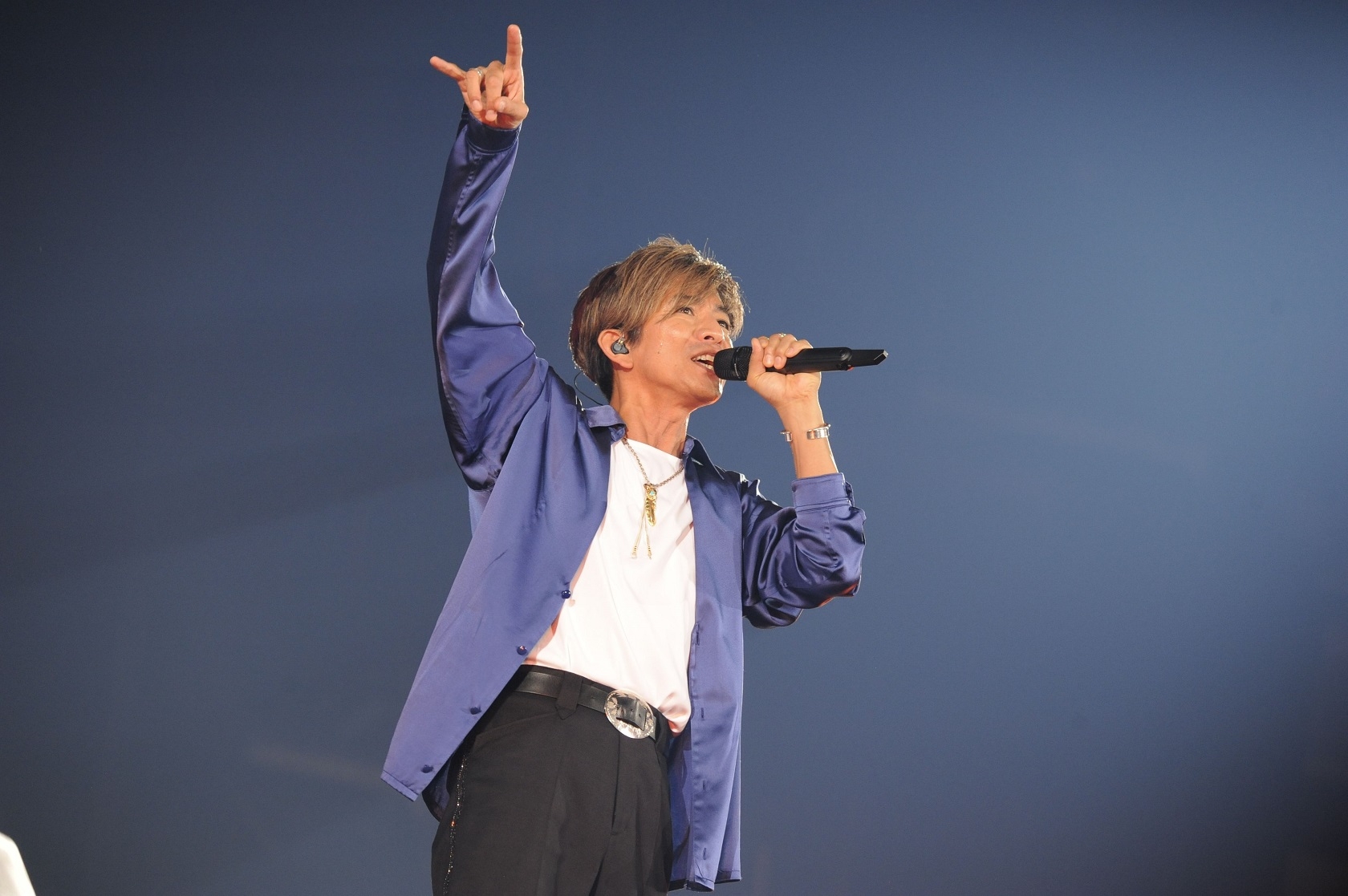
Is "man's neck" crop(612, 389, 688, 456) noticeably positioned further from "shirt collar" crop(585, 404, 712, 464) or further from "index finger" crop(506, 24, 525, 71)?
"index finger" crop(506, 24, 525, 71)

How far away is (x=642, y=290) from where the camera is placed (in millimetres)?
1755

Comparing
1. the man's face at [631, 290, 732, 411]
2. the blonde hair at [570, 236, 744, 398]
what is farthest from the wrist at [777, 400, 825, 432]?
the blonde hair at [570, 236, 744, 398]

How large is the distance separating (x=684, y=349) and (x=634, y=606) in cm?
44

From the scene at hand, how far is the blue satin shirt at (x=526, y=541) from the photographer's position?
1.34 meters

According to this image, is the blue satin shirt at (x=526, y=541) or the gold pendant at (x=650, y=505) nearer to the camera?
the blue satin shirt at (x=526, y=541)

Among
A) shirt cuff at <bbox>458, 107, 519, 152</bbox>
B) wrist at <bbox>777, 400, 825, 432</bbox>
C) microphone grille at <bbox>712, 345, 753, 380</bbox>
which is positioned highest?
shirt cuff at <bbox>458, 107, 519, 152</bbox>

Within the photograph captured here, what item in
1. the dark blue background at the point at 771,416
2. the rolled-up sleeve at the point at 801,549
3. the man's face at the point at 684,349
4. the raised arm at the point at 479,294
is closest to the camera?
the raised arm at the point at 479,294

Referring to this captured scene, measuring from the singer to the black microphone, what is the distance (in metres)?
0.02

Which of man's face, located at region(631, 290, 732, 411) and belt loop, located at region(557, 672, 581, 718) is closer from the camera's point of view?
belt loop, located at region(557, 672, 581, 718)

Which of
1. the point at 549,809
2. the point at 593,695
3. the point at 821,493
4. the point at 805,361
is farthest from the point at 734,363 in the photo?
the point at 549,809

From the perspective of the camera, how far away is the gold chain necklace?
5.02 ft

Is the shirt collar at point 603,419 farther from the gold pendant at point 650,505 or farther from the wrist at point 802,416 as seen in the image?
the wrist at point 802,416

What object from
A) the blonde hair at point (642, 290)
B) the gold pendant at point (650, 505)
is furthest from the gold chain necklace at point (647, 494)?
the blonde hair at point (642, 290)

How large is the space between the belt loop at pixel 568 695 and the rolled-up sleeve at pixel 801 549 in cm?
39
